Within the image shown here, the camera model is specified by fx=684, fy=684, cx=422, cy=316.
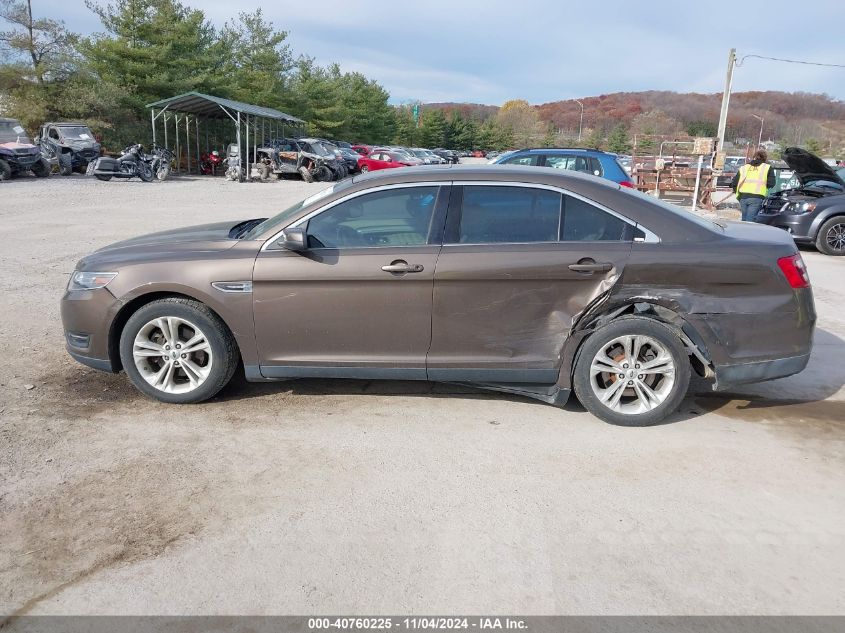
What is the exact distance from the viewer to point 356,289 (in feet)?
14.3

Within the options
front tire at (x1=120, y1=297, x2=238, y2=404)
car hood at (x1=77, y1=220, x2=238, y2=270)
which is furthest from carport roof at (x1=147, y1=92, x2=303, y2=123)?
front tire at (x1=120, y1=297, x2=238, y2=404)

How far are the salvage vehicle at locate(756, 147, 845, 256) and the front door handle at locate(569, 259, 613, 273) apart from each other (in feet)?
30.0

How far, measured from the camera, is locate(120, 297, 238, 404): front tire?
4.52 meters

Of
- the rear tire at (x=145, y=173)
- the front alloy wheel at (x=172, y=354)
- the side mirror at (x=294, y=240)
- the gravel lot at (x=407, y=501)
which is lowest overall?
the gravel lot at (x=407, y=501)

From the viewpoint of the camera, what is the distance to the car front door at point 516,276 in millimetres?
4312

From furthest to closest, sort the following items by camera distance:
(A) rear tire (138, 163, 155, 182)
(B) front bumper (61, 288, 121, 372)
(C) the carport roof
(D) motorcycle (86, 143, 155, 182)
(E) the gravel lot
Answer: (C) the carport roof, (A) rear tire (138, 163, 155, 182), (D) motorcycle (86, 143, 155, 182), (B) front bumper (61, 288, 121, 372), (E) the gravel lot

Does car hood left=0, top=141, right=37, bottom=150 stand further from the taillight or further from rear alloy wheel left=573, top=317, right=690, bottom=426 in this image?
the taillight

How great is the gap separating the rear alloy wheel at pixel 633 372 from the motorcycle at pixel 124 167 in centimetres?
2457

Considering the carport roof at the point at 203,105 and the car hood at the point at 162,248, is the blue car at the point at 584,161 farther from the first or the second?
the carport roof at the point at 203,105

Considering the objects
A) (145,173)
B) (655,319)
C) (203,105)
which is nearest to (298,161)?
(203,105)

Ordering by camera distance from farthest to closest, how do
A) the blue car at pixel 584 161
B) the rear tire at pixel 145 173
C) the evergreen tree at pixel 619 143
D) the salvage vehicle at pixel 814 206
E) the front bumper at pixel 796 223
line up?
the evergreen tree at pixel 619 143 < the rear tire at pixel 145 173 < the front bumper at pixel 796 223 < the salvage vehicle at pixel 814 206 < the blue car at pixel 584 161

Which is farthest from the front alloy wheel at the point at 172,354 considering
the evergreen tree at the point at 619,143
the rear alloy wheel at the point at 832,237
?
the evergreen tree at the point at 619,143

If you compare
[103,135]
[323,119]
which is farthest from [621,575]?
[323,119]

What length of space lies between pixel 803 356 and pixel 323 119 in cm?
5355
